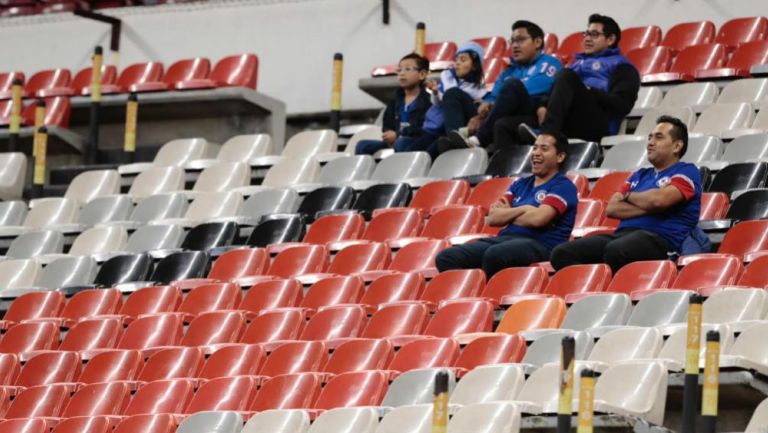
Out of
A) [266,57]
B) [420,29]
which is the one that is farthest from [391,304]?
[266,57]

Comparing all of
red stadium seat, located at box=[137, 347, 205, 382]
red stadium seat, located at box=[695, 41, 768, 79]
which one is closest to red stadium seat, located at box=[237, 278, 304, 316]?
red stadium seat, located at box=[137, 347, 205, 382]

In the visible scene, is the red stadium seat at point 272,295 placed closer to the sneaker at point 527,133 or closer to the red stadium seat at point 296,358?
the red stadium seat at point 296,358

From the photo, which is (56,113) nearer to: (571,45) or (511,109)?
(571,45)

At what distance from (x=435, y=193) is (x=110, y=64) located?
552 centimetres

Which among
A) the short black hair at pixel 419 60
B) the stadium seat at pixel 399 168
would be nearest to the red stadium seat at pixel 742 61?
the short black hair at pixel 419 60

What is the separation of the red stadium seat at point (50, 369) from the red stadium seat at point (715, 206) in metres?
3.13

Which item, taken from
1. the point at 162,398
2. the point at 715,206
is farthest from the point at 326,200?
the point at 162,398

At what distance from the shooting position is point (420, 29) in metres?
12.4

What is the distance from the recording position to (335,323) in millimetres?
7934

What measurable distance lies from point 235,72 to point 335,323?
565cm

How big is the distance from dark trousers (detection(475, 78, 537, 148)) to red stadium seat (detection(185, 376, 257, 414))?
2914 millimetres

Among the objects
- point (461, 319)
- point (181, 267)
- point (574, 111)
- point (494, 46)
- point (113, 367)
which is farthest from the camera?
point (494, 46)

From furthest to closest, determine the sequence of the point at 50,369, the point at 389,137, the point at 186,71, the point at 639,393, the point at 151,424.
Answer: the point at 186,71 → the point at 389,137 → the point at 50,369 → the point at 151,424 → the point at 639,393

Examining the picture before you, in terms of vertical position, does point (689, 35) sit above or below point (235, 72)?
above
